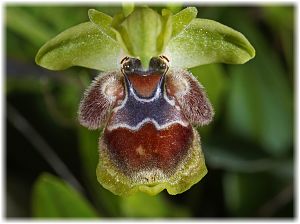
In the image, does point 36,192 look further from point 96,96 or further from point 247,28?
point 247,28

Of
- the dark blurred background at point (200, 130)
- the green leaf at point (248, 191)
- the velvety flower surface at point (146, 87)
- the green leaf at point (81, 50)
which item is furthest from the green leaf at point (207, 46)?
the green leaf at point (248, 191)

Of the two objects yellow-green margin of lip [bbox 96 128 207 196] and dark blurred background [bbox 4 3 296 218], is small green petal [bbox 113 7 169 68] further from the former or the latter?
dark blurred background [bbox 4 3 296 218]

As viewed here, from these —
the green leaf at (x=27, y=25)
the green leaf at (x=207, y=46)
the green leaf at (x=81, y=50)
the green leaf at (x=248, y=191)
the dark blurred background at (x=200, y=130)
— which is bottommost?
the green leaf at (x=248, y=191)

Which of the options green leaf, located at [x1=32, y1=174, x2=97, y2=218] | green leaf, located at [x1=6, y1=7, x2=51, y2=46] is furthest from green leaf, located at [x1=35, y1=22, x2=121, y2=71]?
green leaf, located at [x1=6, y1=7, x2=51, y2=46]

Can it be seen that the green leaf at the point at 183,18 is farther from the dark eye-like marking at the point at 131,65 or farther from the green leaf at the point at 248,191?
the green leaf at the point at 248,191

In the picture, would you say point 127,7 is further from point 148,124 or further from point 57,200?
point 57,200

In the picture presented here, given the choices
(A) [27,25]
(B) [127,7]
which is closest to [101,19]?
(B) [127,7]
